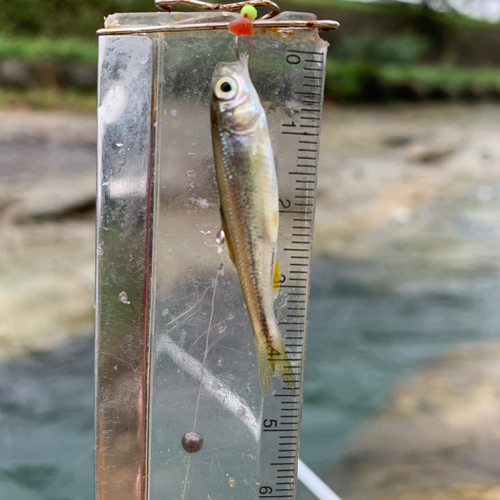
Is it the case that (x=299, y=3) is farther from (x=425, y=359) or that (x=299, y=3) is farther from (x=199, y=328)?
(x=199, y=328)

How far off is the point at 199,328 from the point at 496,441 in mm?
1970

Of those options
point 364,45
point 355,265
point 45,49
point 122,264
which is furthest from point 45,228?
point 364,45

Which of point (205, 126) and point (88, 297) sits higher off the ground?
point (205, 126)

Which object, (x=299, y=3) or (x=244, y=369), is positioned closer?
(x=244, y=369)

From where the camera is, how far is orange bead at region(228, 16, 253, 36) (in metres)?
0.70

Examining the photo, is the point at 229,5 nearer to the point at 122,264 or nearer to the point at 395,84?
the point at 122,264

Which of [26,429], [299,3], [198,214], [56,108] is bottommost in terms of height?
[26,429]

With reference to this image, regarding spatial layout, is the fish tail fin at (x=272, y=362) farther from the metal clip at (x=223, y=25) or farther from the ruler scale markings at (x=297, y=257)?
the metal clip at (x=223, y=25)

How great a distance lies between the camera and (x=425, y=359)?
3232mm

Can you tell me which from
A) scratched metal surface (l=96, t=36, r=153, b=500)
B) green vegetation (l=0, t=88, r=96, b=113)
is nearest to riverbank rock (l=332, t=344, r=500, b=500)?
scratched metal surface (l=96, t=36, r=153, b=500)

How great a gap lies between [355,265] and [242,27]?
13.2ft

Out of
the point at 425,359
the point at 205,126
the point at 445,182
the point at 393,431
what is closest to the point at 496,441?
the point at 393,431

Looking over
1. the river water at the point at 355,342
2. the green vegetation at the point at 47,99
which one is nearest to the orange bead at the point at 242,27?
the river water at the point at 355,342

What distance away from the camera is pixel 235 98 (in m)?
0.69
